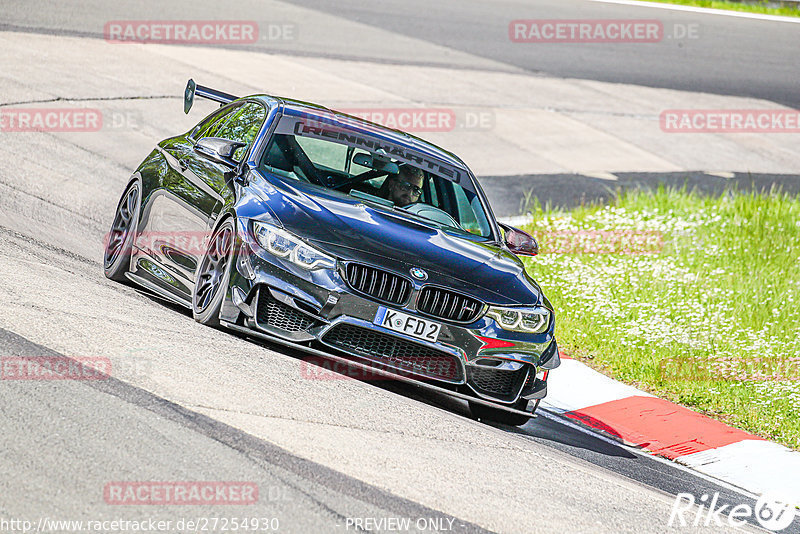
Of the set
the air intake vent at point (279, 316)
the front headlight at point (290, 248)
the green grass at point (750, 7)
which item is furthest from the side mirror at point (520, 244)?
the green grass at point (750, 7)

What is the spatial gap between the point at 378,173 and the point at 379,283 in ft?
5.24

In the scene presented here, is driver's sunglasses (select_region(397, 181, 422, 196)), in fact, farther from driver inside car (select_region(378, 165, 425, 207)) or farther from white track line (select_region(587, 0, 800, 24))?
white track line (select_region(587, 0, 800, 24))

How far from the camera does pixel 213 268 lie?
258 inches

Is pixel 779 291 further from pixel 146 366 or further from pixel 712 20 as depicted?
pixel 712 20

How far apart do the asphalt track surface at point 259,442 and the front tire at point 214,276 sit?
0.52 ft

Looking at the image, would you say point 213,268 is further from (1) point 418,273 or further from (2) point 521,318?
(2) point 521,318

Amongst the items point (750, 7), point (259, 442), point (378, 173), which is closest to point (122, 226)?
point (378, 173)

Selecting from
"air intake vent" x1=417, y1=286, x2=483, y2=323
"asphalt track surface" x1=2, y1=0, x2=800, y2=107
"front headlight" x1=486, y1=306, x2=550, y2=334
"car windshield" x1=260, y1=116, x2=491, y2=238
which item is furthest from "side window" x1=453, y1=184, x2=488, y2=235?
"asphalt track surface" x1=2, y1=0, x2=800, y2=107

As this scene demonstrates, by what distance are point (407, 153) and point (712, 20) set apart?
20.3 m

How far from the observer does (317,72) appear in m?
17.5

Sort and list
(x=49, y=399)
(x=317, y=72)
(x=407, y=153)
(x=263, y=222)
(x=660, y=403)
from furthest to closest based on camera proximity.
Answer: (x=317, y=72)
(x=660, y=403)
(x=407, y=153)
(x=263, y=222)
(x=49, y=399)

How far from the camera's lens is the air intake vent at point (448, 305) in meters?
6.25

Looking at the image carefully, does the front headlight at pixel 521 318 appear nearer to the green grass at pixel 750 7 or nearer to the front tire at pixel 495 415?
the front tire at pixel 495 415

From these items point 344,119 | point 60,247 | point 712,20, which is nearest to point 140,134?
point 60,247
